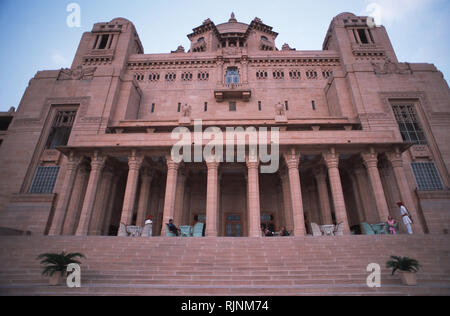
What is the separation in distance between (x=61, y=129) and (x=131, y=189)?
12.5 m

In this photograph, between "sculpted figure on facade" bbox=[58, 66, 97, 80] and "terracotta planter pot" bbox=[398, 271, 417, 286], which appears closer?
"terracotta planter pot" bbox=[398, 271, 417, 286]

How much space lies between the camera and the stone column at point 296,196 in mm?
16719

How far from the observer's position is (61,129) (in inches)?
967

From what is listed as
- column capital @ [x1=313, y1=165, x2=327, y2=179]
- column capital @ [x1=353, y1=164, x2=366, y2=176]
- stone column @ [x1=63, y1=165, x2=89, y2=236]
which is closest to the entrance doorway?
column capital @ [x1=313, y1=165, x2=327, y2=179]

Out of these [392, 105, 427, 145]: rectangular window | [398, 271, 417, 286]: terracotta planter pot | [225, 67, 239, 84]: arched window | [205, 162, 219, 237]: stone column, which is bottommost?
[398, 271, 417, 286]: terracotta planter pot

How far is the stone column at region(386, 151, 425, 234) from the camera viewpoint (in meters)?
16.9

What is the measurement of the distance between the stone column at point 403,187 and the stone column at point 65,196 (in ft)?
83.2

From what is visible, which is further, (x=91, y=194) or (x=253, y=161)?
(x=253, y=161)

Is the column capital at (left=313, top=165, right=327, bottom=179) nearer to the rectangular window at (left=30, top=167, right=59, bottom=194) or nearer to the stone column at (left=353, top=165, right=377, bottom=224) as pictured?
the stone column at (left=353, top=165, right=377, bottom=224)

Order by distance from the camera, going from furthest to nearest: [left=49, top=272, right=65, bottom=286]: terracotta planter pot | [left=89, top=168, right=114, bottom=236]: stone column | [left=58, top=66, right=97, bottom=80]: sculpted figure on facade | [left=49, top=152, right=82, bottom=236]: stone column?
[left=58, top=66, right=97, bottom=80]: sculpted figure on facade, [left=89, top=168, right=114, bottom=236]: stone column, [left=49, top=152, right=82, bottom=236]: stone column, [left=49, top=272, right=65, bottom=286]: terracotta planter pot

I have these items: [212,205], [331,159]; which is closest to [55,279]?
[212,205]

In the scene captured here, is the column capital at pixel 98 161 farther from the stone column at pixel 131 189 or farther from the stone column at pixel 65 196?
the stone column at pixel 131 189

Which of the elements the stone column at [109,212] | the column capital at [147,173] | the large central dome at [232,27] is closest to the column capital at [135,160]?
the column capital at [147,173]

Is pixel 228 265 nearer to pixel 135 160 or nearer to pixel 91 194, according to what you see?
pixel 135 160
